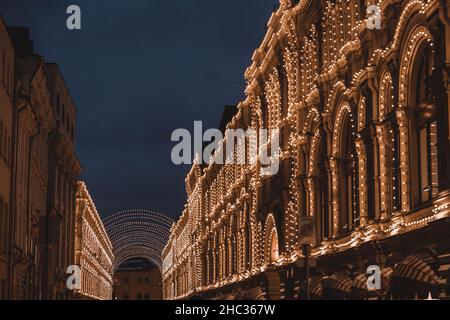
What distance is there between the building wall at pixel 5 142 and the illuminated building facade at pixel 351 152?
1331 centimetres

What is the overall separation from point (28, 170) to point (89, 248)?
7786cm

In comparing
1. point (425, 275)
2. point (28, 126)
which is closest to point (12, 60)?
point (28, 126)

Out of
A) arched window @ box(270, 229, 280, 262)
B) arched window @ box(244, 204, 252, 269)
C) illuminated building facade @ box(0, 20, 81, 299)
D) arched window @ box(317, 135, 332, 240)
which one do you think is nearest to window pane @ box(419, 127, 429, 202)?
arched window @ box(317, 135, 332, 240)

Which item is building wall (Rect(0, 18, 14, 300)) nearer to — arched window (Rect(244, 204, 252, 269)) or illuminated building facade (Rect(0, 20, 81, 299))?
illuminated building facade (Rect(0, 20, 81, 299))

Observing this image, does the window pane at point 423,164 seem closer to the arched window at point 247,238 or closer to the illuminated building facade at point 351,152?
the illuminated building facade at point 351,152

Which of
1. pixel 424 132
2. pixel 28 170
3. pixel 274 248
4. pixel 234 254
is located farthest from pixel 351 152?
pixel 234 254

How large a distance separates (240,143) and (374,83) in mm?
36980

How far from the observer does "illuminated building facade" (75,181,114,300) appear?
114 metres

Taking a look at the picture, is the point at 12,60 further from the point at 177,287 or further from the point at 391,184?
the point at 177,287

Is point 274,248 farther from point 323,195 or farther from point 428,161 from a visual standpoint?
point 428,161

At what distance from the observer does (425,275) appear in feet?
83.5

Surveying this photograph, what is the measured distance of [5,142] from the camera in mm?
45094

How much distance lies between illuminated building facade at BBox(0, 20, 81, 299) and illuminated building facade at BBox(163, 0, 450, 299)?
12.1m
